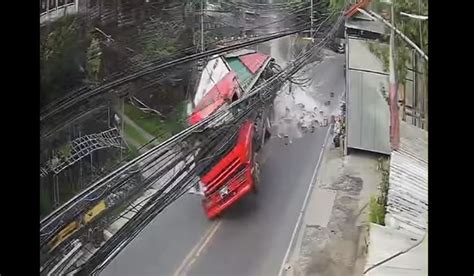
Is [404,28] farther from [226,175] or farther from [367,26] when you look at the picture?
[226,175]

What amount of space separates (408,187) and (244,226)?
0.39 m

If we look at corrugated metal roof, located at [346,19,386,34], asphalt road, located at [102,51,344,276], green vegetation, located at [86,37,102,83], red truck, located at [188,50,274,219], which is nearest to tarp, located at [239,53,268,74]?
red truck, located at [188,50,274,219]

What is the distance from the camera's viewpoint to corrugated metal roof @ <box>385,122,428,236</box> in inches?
64.2

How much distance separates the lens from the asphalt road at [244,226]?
1.63 meters

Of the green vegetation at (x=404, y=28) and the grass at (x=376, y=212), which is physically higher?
the green vegetation at (x=404, y=28)

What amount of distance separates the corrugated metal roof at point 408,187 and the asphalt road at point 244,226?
179 mm

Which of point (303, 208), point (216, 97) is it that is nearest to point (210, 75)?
point (216, 97)

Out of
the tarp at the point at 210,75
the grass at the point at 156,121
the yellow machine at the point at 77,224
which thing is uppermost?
the tarp at the point at 210,75

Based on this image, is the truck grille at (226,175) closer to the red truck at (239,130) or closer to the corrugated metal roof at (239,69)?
the red truck at (239,130)

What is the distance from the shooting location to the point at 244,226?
64.2 inches

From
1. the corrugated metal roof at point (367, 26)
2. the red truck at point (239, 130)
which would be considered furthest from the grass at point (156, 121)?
the corrugated metal roof at point (367, 26)

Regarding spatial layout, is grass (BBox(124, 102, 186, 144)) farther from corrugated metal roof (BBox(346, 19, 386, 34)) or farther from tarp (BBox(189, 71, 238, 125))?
corrugated metal roof (BBox(346, 19, 386, 34))

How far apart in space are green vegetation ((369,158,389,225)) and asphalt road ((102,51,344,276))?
0.15 metres
